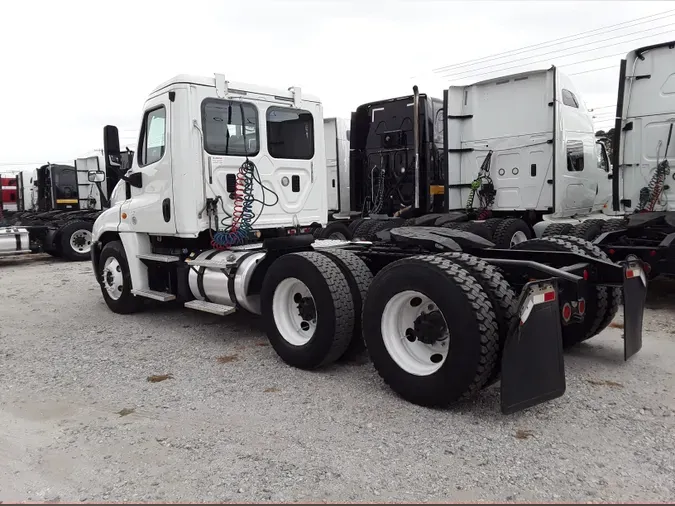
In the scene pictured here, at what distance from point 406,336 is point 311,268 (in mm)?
1040

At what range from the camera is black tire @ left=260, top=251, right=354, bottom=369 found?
4.57 m

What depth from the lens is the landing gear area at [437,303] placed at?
11.6 feet

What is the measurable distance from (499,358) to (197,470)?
6.28 ft

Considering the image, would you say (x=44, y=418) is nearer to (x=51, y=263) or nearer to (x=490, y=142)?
(x=490, y=142)

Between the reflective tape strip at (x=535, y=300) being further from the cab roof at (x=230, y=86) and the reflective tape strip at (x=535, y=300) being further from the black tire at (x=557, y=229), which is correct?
the black tire at (x=557, y=229)

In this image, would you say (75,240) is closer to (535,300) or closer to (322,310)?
(322,310)

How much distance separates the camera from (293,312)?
5.14 meters

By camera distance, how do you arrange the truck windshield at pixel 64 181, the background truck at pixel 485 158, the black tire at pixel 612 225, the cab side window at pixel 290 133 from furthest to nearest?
1. the truck windshield at pixel 64 181
2. the background truck at pixel 485 158
3. the black tire at pixel 612 225
4. the cab side window at pixel 290 133

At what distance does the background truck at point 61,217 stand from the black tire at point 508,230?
770 centimetres

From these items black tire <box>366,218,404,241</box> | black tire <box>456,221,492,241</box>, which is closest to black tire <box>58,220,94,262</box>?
black tire <box>366,218,404,241</box>

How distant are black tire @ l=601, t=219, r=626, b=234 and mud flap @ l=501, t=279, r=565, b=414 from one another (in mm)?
4904

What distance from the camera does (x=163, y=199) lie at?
630cm

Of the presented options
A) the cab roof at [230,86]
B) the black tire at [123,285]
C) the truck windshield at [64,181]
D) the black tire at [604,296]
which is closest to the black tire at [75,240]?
the truck windshield at [64,181]

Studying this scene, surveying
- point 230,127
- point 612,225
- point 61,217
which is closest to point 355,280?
point 230,127
